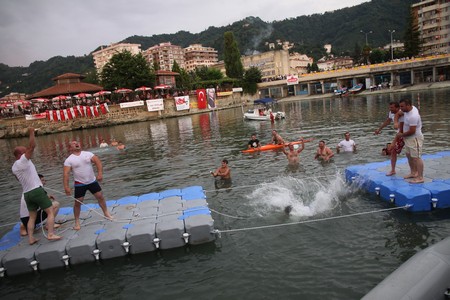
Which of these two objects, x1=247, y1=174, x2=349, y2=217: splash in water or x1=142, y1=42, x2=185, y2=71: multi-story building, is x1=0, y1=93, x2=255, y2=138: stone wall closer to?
x1=247, y1=174, x2=349, y2=217: splash in water

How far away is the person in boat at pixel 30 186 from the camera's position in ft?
23.1

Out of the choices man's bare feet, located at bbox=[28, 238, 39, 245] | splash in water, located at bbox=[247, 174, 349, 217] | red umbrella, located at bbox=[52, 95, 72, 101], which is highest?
red umbrella, located at bbox=[52, 95, 72, 101]

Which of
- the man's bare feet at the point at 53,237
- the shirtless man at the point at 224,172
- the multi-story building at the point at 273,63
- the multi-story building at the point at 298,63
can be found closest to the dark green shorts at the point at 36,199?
the man's bare feet at the point at 53,237

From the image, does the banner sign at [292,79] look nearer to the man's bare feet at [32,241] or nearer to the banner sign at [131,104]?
the banner sign at [131,104]

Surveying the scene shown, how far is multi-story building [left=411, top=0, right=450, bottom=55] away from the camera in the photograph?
81750mm

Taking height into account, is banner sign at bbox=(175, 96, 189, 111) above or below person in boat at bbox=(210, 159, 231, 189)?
above

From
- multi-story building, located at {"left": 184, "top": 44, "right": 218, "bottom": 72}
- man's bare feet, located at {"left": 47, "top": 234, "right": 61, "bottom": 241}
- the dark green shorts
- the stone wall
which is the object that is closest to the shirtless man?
man's bare feet, located at {"left": 47, "top": 234, "right": 61, "bottom": 241}

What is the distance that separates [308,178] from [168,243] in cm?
645

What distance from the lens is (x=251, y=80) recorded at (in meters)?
88.4

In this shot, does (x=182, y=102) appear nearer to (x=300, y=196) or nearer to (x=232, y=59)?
(x=232, y=59)

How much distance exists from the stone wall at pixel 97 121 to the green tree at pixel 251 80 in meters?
25.2

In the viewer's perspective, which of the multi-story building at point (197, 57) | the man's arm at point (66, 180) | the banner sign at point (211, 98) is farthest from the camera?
the multi-story building at point (197, 57)

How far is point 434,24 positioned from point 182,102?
234ft

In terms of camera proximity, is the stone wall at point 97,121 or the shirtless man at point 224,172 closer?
the shirtless man at point 224,172
